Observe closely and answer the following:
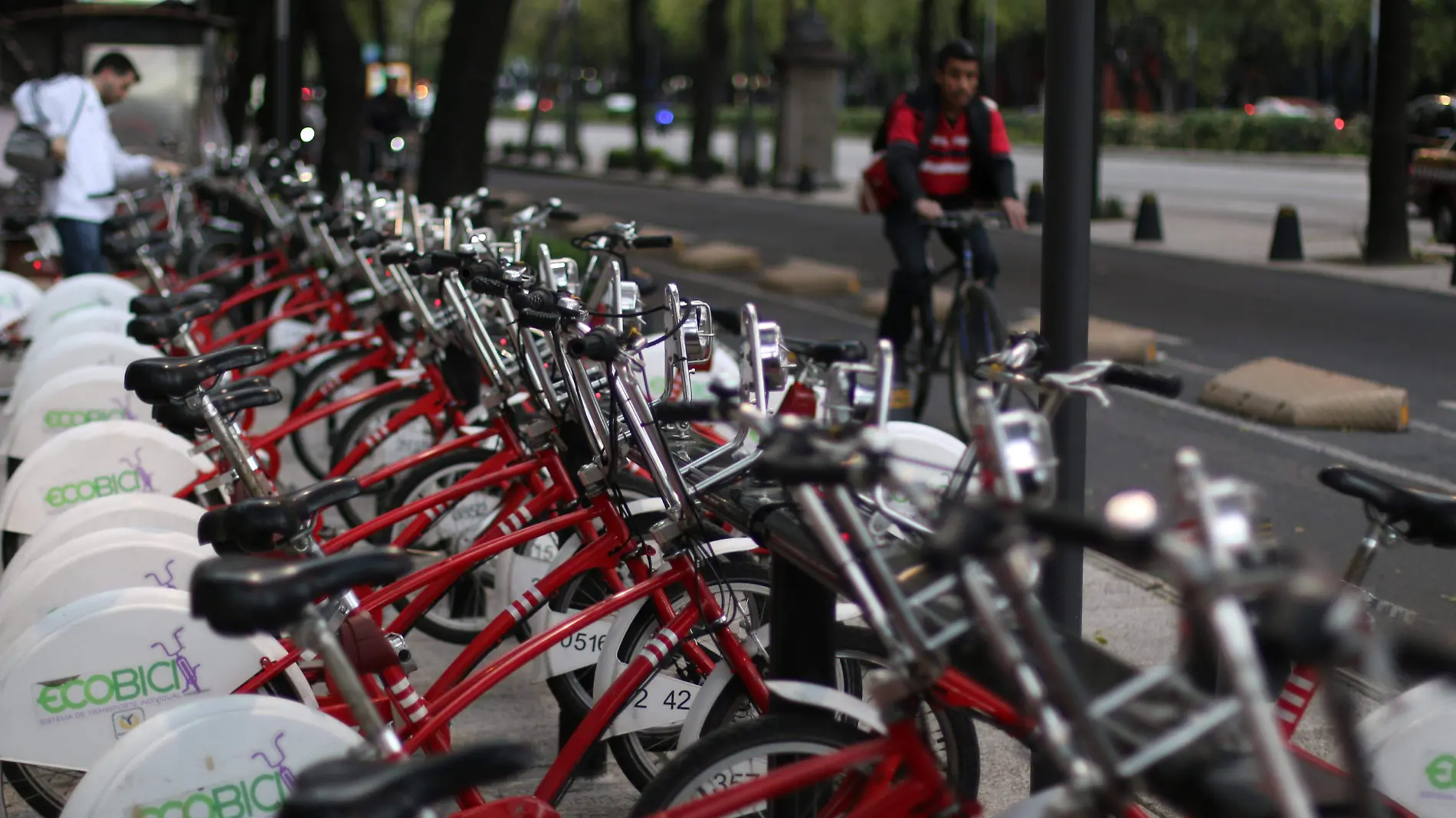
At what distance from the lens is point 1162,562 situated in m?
2.00

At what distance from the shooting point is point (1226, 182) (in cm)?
3241

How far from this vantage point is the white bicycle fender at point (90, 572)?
4.14 metres

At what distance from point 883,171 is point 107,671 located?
562 centimetres

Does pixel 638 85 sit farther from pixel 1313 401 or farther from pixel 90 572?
pixel 90 572

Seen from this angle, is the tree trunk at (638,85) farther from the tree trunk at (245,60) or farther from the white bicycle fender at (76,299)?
the white bicycle fender at (76,299)

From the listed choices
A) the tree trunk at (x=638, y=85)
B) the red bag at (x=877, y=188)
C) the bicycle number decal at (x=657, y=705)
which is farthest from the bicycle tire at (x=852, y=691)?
the tree trunk at (x=638, y=85)

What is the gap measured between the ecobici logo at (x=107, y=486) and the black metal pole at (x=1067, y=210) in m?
2.73

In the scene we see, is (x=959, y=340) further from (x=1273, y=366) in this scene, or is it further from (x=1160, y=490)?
(x=1273, y=366)

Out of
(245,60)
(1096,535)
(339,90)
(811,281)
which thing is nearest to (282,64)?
(339,90)

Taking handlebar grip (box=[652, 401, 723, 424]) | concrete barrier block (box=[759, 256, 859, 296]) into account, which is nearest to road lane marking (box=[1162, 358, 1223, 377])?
concrete barrier block (box=[759, 256, 859, 296])

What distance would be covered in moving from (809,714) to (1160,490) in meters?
5.25

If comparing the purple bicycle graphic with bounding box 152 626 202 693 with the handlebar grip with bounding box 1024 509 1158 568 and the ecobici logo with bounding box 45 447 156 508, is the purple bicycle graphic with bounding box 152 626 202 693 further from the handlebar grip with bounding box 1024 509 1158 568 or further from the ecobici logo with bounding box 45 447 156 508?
the handlebar grip with bounding box 1024 509 1158 568

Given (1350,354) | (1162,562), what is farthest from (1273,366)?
(1162,562)

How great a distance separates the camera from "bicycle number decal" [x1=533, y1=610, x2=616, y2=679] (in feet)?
13.6
